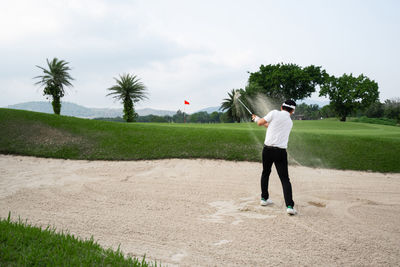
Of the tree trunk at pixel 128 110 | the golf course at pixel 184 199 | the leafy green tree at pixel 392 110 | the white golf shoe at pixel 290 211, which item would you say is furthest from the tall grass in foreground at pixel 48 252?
the leafy green tree at pixel 392 110

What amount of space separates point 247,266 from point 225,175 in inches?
254

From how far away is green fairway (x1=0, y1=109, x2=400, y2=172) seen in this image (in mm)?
12594

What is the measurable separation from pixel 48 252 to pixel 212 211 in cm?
400

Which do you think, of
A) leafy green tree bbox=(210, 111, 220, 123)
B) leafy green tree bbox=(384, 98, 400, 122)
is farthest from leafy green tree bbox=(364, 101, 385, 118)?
leafy green tree bbox=(210, 111, 220, 123)

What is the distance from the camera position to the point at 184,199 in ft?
24.6

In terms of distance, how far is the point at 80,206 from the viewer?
6672 mm

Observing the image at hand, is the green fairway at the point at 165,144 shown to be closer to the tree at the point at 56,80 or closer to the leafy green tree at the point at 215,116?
the tree at the point at 56,80

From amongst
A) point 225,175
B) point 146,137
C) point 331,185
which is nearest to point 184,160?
point 225,175

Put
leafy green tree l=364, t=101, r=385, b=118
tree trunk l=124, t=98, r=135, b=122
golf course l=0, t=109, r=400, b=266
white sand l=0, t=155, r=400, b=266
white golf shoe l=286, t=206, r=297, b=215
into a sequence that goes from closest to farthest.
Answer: golf course l=0, t=109, r=400, b=266 < white sand l=0, t=155, r=400, b=266 < white golf shoe l=286, t=206, r=297, b=215 < tree trunk l=124, t=98, r=135, b=122 < leafy green tree l=364, t=101, r=385, b=118

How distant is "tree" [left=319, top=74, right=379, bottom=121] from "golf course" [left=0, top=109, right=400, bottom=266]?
46892 millimetres

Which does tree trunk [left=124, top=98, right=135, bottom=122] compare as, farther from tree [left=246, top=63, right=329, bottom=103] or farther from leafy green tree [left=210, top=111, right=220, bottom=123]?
leafy green tree [left=210, top=111, right=220, bottom=123]

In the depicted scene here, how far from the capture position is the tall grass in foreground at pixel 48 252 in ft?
10.5

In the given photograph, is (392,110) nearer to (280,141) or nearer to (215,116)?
(280,141)

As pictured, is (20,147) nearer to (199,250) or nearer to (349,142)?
(199,250)
